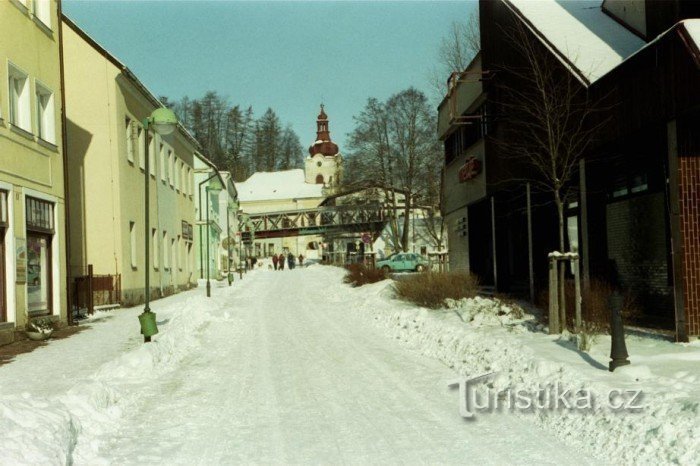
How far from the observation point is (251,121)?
317ft

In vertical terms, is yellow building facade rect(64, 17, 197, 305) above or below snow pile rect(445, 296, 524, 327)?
above

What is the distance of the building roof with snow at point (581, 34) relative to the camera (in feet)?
51.1

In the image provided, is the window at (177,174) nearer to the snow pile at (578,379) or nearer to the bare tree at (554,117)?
the bare tree at (554,117)

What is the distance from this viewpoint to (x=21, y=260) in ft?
51.2

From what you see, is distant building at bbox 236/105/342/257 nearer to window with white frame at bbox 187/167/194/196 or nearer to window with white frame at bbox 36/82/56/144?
window with white frame at bbox 187/167/194/196

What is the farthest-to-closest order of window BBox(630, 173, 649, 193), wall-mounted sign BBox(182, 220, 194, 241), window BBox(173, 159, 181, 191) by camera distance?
1. wall-mounted sign BBox(182, 220, 194, 241)
2. window BBox(173, 159, 181, 191)
3. window BBox(630, 173, 649, 193)

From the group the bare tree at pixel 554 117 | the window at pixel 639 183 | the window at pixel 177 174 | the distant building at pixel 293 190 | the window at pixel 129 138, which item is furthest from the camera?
the distant building at pixel 293 190

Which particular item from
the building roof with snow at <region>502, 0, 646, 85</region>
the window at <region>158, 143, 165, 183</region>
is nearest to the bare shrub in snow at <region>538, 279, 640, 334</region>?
the building roof with snow at <region>502, 0, 646, 85</region>

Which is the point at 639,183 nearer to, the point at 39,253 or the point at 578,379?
the point at 578,379

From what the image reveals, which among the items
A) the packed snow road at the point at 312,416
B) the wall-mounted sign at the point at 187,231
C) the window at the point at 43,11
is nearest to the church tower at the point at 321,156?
the wall-mounted sign at the point at 187,231

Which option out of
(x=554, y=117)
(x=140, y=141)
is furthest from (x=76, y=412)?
(x=140, y=141)

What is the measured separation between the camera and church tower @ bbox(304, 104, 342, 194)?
12694cm

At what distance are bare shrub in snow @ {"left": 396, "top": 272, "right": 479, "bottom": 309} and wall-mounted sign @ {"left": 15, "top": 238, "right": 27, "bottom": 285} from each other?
29.9ft

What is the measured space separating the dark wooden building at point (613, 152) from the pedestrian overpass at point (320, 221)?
127ft
